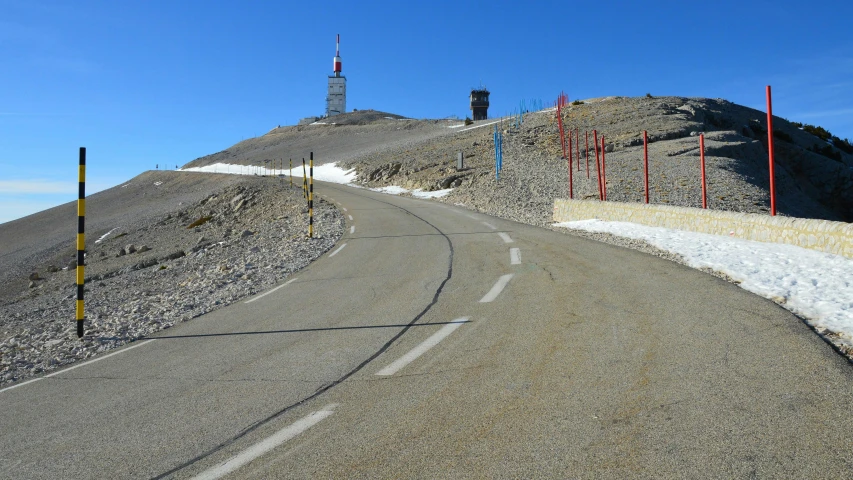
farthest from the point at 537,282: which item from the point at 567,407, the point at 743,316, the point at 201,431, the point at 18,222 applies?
the point at 18,222

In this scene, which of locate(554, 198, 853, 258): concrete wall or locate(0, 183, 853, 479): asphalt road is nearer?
locate(0, 183, 853, 479): asphalt road

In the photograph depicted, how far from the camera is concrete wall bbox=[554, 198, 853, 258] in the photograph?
10.5 meters

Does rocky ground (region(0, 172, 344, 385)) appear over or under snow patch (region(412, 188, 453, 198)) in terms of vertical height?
under

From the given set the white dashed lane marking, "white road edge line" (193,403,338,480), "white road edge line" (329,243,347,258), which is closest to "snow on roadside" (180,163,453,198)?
"white road edge line" (329,243,347,258)

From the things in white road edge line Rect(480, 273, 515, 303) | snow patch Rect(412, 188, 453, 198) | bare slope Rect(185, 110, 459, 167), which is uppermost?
bare slope Rect(185, 110, 459, 167)

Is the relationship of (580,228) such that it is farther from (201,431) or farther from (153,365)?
(201,431)

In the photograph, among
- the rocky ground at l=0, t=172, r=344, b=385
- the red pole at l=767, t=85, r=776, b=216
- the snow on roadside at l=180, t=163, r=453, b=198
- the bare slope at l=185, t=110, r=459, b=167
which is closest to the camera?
the rocky ground at l=0, t=172, r=344, b=385

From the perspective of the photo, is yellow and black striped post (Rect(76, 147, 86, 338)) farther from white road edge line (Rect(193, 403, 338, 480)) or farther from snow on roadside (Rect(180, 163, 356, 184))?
snow on roadside (Rect(180, 163, 356, 184))

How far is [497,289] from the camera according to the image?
9.04 metres

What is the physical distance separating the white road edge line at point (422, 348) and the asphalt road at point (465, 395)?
44 millimetres

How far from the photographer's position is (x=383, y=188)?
44219mm

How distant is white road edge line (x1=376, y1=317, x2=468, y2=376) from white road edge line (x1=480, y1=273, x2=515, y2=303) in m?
1.15

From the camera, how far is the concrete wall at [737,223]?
412 inches

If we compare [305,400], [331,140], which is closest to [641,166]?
[305,400]
